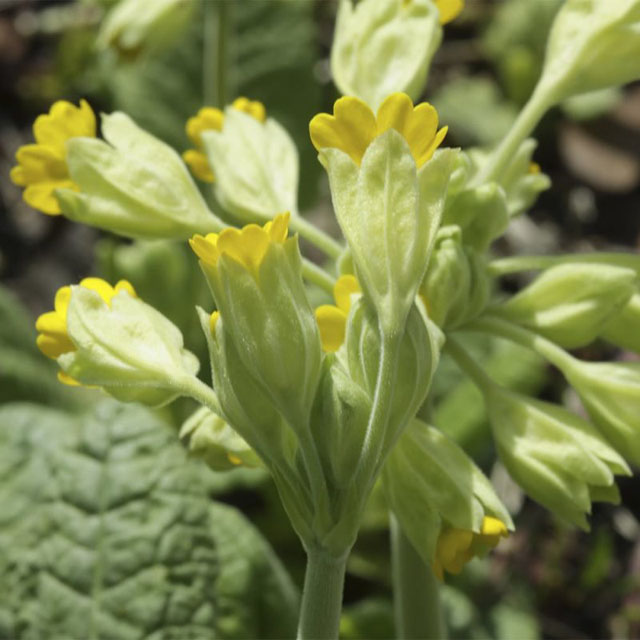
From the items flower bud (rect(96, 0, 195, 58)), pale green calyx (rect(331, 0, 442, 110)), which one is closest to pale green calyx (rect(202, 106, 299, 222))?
pale green calyx (rect(331, 0, 442, 110))

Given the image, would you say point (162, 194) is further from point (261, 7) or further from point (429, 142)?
point (261, 7)

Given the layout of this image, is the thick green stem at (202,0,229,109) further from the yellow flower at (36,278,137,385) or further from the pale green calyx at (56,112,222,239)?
the yellow flower at (36,278,137,385)

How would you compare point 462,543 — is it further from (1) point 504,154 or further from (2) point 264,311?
(1) point 504,154

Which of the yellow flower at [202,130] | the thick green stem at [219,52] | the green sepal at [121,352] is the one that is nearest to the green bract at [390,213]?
the green sepal at [121,352]

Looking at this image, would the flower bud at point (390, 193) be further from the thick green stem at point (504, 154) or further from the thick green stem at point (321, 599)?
the thick green stem at point (504, 154)

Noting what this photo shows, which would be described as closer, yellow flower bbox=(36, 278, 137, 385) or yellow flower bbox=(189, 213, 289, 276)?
yellow flower bbox=(189, 213, 289, 276)

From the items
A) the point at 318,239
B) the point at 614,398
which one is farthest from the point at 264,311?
the point at 614,398
